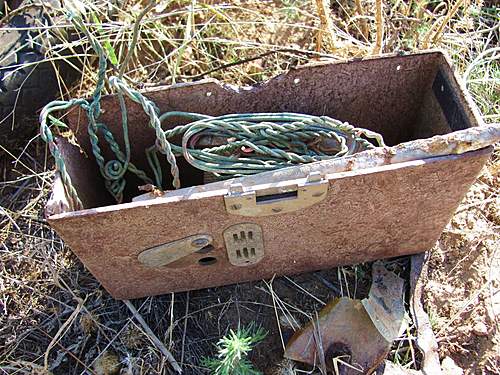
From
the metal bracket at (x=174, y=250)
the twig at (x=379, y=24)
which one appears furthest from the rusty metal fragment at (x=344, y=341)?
the twig at (x=379, y=24)

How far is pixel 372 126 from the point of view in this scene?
1.95m

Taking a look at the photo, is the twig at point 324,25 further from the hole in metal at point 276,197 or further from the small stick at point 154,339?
the small stick at point 154,339

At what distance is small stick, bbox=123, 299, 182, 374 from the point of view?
5.62 feet

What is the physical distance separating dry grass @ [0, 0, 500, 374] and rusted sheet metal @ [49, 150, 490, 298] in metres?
0.09

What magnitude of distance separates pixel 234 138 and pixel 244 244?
34 centimetres

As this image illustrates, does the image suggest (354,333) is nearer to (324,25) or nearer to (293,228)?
(293,228)

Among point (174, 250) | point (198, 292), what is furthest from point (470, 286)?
point (174, 250)

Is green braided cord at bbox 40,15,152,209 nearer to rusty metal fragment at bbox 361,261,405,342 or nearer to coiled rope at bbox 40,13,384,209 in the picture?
coiled rope at bbox 40,13,384,209

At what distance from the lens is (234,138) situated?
170 centimetres

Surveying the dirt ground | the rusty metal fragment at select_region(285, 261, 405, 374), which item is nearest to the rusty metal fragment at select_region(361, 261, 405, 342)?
the rusty metal fragment at select_region(285, 261, 405, 374)

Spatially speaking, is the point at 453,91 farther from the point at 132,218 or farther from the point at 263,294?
the point at 132,218

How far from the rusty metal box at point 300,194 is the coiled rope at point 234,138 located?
0.08 metres

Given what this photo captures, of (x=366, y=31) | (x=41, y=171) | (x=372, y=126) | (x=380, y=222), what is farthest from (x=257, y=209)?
(x=366, y=31)

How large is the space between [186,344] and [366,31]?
1.54 meters
